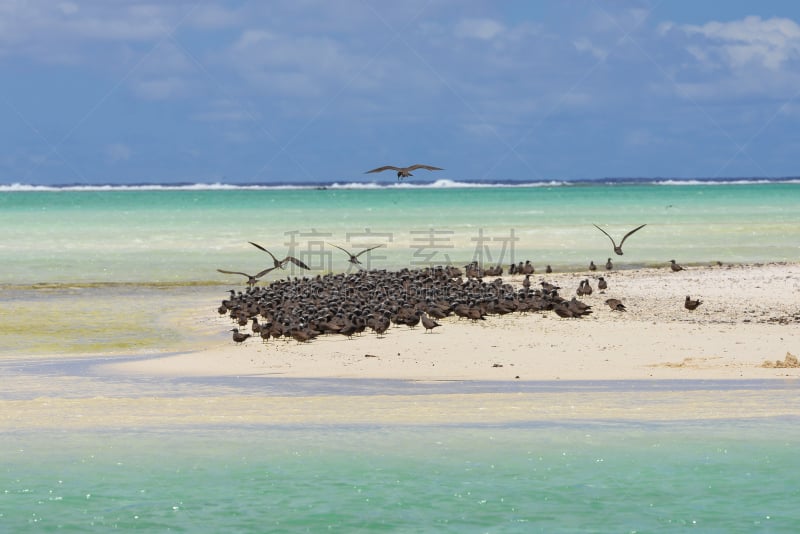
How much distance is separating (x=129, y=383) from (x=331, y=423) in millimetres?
3250

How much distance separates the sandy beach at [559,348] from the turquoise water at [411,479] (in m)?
3.18

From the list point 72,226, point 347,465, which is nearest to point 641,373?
point 347,465

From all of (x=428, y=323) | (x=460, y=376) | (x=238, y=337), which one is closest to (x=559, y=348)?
(x=428, y=323)

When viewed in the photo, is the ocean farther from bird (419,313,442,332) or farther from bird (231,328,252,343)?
bird (419,313,442,332)

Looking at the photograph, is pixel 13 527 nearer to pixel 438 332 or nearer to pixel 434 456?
pixel 434 456

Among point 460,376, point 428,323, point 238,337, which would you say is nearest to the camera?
point 460,376

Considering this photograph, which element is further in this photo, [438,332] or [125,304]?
[125,304]

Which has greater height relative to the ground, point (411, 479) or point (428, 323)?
point (428, 323)

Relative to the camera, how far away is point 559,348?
1530cm

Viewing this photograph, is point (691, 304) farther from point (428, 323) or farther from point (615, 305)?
point (428, 323)

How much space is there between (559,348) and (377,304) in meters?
3.37

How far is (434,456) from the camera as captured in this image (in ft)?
31.5

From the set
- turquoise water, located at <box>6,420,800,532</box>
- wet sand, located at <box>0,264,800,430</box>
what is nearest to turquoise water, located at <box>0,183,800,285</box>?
wet sand, located at <box>0,264,800,430</box>

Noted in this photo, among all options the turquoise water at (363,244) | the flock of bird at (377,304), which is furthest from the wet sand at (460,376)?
the turquoise water at (363,244)
